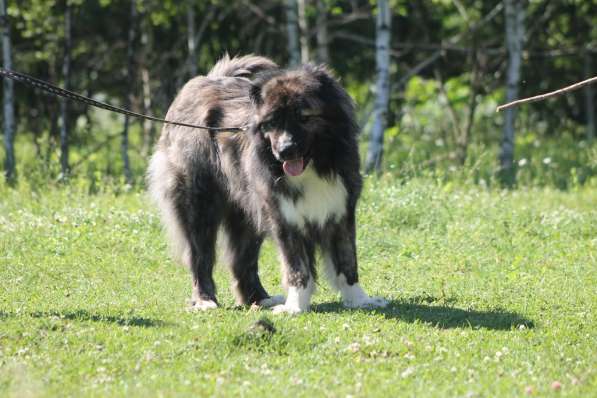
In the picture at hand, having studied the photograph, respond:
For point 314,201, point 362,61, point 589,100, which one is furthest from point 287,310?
point 589,100

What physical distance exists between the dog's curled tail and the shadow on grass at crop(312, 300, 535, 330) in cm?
213

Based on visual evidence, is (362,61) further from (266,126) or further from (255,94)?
(266,126)

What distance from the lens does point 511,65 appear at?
1377 cm

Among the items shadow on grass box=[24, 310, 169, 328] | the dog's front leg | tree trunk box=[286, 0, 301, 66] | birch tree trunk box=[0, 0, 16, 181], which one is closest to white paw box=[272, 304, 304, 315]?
the dog's front leg

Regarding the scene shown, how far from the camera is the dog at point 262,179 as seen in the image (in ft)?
20.2

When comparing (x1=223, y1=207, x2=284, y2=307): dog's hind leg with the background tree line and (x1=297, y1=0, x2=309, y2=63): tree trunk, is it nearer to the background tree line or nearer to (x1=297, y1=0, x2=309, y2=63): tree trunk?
the background tree line

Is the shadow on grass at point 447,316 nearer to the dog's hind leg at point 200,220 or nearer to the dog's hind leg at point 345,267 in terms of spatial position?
the dog's hind leg at point 345,267

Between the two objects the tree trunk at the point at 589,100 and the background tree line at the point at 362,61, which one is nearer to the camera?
the background tree line at the point at 362,61

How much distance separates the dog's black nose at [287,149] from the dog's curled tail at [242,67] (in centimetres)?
169

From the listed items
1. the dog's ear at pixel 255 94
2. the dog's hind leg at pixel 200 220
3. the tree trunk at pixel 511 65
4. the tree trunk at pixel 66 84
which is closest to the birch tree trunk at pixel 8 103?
the tree trunk at pixel 66 84

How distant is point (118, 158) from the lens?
50.5 feet

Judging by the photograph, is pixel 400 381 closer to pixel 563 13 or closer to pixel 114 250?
pixel 114 250

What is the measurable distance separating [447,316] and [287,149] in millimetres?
1701

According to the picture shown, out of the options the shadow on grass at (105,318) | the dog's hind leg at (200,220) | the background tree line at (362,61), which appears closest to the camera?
the shadow on grass at (105,318)
